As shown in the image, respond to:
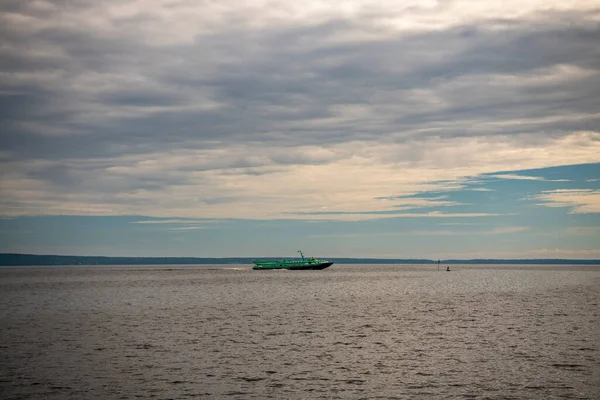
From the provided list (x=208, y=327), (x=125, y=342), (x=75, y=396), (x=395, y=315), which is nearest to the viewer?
(x=75, y=396)

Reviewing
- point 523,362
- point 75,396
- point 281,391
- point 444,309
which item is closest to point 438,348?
point 523,362

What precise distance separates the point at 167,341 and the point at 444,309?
211 ft

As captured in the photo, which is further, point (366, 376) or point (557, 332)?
point (557, 332)

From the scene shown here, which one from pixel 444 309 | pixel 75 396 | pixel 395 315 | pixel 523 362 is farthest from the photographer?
pixel 444 309

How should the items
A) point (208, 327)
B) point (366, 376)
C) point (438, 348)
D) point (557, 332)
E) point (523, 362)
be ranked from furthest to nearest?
point (208, 327) < point (557, 332) < point (438, 348) < point (523, 362) < point (366, 376)

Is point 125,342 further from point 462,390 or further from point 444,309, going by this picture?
point 444,309

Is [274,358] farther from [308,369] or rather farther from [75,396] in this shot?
[75,396]

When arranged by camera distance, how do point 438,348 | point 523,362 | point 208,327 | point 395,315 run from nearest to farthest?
1. point 523,362
2. point 438,348
3. point 208,327
4. point 395,315

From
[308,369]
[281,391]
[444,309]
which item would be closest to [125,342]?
[308,369]

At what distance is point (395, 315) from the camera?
112m

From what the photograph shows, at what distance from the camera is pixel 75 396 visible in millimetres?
47531

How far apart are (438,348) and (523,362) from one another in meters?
11.4

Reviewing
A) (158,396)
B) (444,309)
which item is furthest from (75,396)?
(444,309)

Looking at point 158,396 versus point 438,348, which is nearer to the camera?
point 158,396
